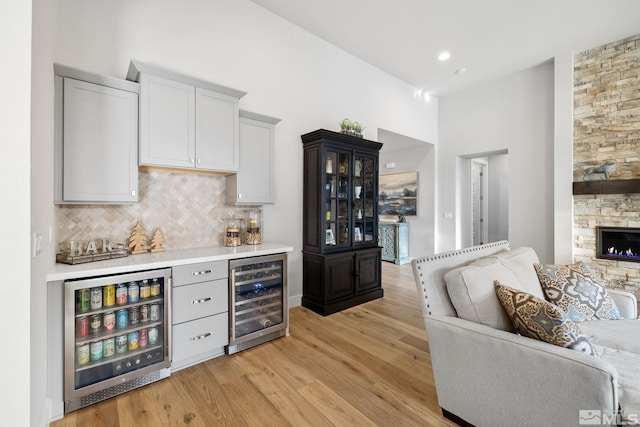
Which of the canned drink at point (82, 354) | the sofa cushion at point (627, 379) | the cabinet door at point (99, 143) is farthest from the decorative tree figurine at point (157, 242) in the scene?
the sofa cushion at point (627, 379)

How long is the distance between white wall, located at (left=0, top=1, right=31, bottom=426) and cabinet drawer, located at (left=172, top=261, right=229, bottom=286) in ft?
3.26

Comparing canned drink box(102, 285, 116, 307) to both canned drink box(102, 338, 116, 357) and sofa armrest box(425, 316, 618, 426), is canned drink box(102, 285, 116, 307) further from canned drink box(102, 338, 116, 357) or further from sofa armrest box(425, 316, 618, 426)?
sofa armrest box(425, 316, 618, 426)

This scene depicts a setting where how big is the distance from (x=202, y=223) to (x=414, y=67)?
4290mm

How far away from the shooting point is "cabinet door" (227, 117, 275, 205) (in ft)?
9.18

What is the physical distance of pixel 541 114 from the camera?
471 centimetres

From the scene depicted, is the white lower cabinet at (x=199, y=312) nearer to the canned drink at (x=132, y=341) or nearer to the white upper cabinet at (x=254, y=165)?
the canned drink at (x=132, y=341)

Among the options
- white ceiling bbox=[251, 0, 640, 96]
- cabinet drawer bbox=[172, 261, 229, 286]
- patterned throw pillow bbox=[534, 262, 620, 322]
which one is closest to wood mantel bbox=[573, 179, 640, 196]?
white ceiling bbox=[251, 0, 640, 96]

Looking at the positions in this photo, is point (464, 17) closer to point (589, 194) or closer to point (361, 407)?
point (589, 194)

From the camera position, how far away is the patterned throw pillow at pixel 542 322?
1234mm

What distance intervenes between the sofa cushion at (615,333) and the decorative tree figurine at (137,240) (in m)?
3.24

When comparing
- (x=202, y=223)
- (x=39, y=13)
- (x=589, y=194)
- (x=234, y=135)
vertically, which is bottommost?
(x=202, y=223)

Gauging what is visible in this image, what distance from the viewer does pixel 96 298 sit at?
1.79 metres

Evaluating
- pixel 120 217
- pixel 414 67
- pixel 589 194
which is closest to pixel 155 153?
pixel 120 217

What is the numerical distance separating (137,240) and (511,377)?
272 cm
